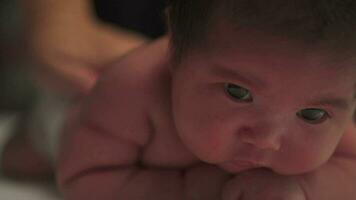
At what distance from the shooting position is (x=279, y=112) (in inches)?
27.1

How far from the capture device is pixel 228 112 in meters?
0.71

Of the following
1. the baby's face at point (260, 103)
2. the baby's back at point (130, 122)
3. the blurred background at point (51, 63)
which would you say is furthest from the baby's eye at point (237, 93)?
the blurred background at point (51, 63)

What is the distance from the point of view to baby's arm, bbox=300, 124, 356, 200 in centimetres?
82

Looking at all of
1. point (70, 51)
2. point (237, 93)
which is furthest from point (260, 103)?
point (70, 51)

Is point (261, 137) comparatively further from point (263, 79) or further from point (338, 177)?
point (338, 177)

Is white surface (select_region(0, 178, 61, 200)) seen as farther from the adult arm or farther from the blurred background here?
the adult arm

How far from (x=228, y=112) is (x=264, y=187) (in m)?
0.13

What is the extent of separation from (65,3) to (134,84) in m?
0.29

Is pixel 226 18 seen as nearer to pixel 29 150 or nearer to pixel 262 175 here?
pixel 262 175

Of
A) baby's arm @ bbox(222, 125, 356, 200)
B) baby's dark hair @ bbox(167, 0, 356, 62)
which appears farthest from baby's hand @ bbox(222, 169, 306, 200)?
baby's dark hair @ bbox(167, 0, 356, 62)

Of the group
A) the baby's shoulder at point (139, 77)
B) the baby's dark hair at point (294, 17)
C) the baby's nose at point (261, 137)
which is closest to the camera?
the baby's dark hair at point (294, 17)

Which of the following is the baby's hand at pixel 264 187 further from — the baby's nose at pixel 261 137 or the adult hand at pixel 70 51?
the adult hand at pixel 70 51

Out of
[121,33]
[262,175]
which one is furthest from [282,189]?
[121,33]

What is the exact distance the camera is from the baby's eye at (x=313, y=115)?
70 centimetres
